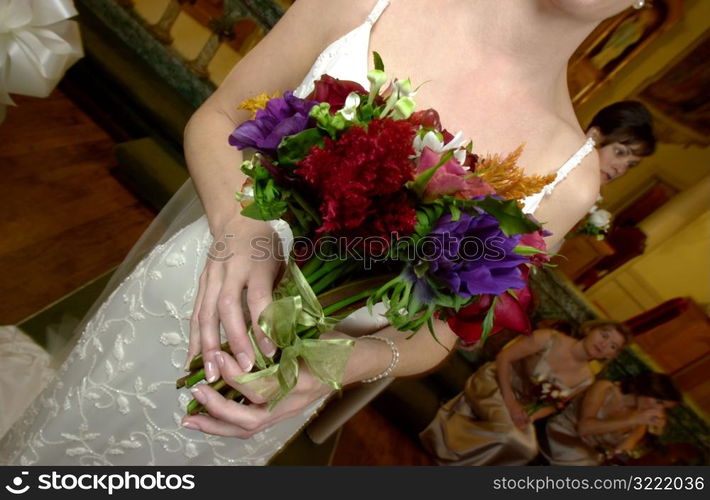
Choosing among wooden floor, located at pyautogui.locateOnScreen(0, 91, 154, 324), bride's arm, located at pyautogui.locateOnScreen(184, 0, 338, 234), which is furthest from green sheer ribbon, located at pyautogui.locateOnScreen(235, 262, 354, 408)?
wooden floor, located at pyautogui.locateOnScreen(0, 91, 154, 324)

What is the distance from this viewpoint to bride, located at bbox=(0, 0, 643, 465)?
4.35ft

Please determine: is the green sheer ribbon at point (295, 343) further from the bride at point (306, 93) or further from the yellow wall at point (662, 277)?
the yellow wall at point (662, 277)

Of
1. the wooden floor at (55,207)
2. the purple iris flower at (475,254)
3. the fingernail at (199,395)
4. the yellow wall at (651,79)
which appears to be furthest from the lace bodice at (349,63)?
the yellow wall at (651,79)

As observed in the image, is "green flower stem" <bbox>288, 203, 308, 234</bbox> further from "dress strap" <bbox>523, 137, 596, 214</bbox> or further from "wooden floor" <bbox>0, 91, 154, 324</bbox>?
"wooden floor" <bbox>0, 91, 154, 324</bbox>

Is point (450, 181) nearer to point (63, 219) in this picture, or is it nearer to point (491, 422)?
point (63, 219)

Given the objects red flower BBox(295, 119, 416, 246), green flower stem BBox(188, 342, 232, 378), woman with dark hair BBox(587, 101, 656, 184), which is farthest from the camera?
woman with dark hair BBox(587, 101, 656, 184)

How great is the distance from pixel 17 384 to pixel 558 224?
2.21 m

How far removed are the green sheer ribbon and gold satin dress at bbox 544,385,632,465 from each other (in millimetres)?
3548

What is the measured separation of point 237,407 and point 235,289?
0.23 m

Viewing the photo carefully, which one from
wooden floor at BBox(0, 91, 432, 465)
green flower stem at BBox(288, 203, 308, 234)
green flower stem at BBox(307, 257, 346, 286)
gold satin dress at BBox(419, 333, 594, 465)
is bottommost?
wooden floor at BBox(0, 91, 432, 465)

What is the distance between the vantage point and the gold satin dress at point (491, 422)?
12.7 ft

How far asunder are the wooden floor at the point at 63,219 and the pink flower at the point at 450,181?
8.97 ft

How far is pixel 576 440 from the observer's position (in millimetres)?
3955

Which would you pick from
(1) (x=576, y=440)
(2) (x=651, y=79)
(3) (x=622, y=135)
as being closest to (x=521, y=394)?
(1) (x=576, y=440)
